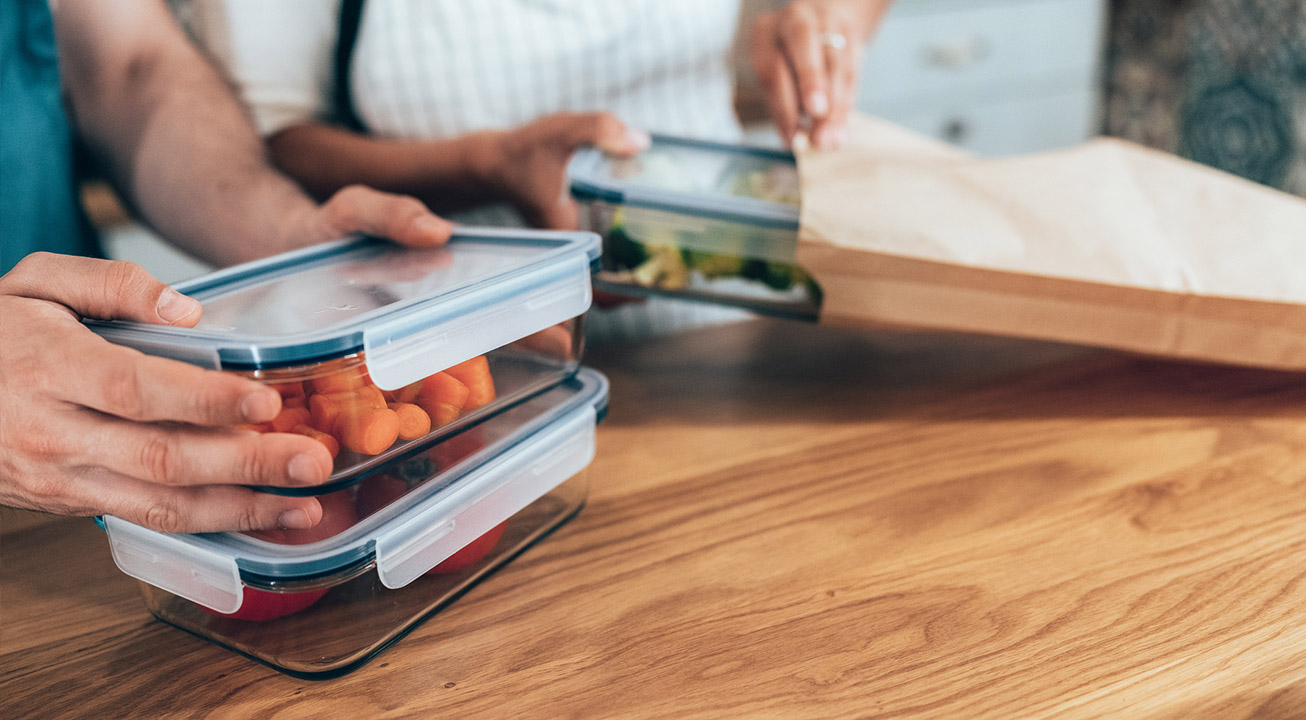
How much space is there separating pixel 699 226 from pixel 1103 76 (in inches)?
83.1

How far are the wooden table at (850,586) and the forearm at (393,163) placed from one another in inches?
11.1

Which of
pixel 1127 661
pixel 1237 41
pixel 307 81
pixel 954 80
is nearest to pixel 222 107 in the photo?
pixel 307 81

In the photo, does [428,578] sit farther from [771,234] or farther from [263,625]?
[771,234]

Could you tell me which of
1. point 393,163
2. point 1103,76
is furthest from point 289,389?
point 1103,76

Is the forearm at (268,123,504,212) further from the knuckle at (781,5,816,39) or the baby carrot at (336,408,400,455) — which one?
the baby carrot at (336,408,400,455)

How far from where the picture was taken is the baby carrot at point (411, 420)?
14.3 inches

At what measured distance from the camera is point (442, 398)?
38 cm

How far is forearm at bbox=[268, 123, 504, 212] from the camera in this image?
773mm

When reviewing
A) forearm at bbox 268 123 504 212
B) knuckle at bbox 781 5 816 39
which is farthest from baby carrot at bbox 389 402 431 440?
knuckle at bbox 781 5 816 39

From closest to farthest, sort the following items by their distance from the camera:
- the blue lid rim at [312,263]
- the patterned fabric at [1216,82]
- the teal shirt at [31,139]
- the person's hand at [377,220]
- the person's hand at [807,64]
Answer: the blue lid rim at [312,263] → the person's hand at [377,220] → the teal shirt at [31,139] → the person's hand at [807,64] → the patterned fabric at [1216,82]

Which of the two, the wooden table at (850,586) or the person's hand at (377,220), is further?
the person's hand at (377,220)

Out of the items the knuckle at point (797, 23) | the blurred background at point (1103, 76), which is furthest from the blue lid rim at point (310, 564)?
the blurred background at point (1103, 76)

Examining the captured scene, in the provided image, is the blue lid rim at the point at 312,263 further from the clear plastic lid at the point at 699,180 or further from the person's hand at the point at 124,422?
the clear plastic lid at the point at 699,180

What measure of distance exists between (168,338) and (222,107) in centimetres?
49
